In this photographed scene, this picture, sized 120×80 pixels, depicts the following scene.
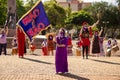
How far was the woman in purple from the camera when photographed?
562 inches

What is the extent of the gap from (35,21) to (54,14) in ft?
202

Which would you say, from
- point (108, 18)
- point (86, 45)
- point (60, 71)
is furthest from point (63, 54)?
point (108, 18)

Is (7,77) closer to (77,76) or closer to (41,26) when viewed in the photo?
(77,76)

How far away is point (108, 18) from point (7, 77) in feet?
265

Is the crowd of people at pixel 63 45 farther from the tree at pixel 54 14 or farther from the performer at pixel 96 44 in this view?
the tree at pixel 54 14

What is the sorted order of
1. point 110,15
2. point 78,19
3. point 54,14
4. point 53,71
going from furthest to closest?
point 78,19
point 110,15
point 54,14
point 53,71

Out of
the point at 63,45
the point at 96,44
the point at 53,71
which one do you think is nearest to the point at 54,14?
the point at 96,44

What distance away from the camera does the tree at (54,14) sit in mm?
81062

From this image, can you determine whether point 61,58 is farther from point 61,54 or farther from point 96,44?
point 96,44

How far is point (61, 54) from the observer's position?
1429cm

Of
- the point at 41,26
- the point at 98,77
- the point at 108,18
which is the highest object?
the point at 108,18

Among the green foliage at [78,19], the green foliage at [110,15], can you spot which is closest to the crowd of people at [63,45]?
the green foliage at [110,15]

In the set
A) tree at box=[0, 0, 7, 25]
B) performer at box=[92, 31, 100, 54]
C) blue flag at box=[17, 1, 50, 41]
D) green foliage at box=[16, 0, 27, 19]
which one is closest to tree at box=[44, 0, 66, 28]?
green foliage at box=[16, 0, 27, 19]

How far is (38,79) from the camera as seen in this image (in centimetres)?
1288
